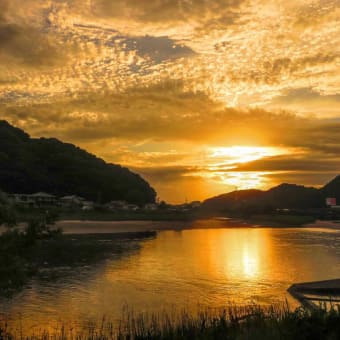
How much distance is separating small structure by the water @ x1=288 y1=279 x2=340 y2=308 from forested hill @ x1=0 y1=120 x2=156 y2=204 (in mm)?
123334

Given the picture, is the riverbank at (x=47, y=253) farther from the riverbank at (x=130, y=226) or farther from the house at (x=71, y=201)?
the house at (x=71, y=201)

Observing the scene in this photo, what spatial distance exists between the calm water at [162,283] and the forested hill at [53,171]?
9974 cm

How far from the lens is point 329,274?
4362 cm

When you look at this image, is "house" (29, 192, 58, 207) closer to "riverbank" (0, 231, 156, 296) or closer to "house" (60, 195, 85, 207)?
"house" (60, 195, 85, 207)

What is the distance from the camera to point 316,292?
3266 cm

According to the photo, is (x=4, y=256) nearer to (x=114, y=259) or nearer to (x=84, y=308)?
(x=84, y=308)

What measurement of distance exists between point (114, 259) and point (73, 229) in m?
40.5

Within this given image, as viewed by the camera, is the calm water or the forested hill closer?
the calm water

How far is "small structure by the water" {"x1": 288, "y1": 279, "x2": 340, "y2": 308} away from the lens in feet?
101

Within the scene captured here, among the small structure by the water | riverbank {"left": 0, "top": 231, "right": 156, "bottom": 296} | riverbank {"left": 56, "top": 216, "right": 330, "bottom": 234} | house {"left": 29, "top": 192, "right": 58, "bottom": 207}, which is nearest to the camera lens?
riverbank {"left": 0, "top": 231, "right": 156, "bottom": 296}

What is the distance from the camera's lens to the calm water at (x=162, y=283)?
29.2m

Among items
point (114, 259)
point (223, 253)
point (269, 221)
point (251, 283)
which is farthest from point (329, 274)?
point (269, 221)

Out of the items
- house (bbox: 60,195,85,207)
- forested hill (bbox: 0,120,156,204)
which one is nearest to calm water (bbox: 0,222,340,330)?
house (bbox: 60,195,85,207)

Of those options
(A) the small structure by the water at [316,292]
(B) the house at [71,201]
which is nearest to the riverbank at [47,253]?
(A) the small structure by the water at [316,292]
